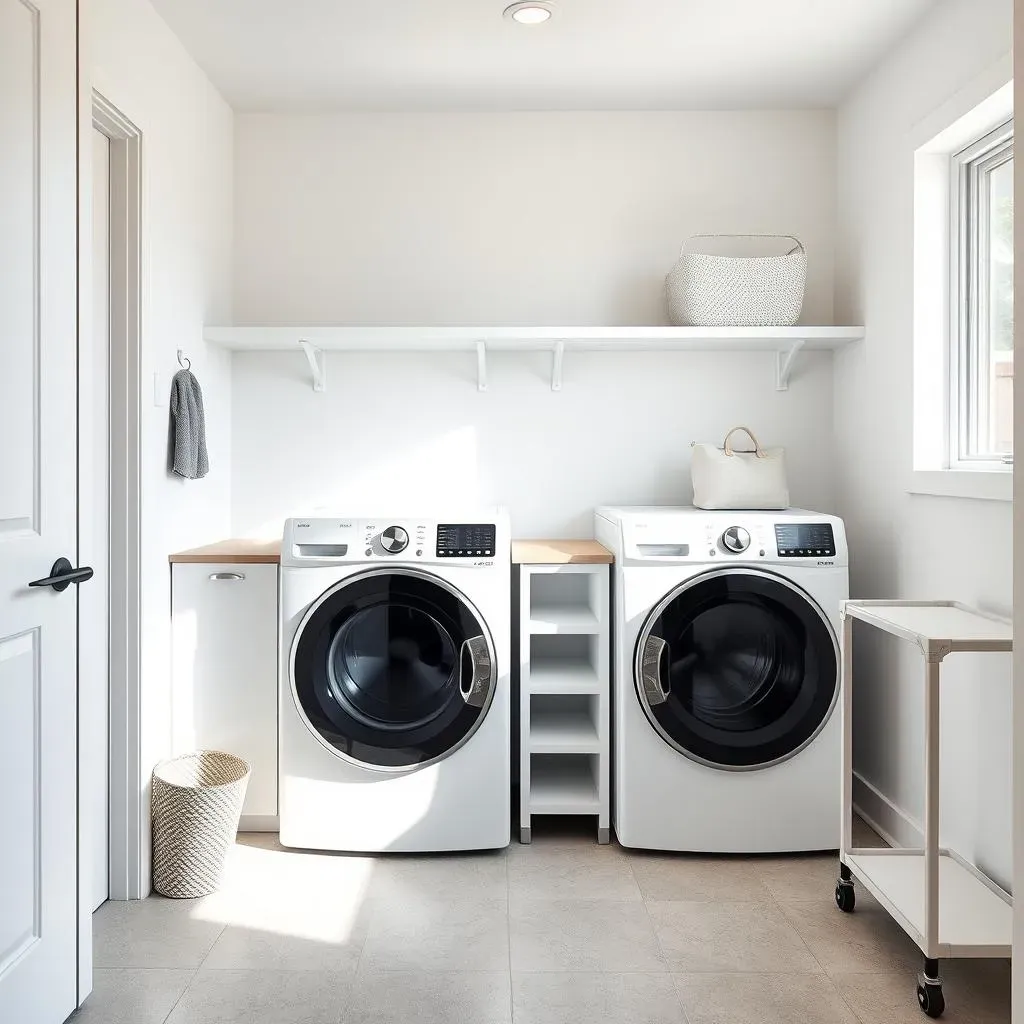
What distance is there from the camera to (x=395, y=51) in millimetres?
2750

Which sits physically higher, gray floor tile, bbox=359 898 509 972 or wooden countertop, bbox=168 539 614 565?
wooden countertop, bbox=168 539 614 565

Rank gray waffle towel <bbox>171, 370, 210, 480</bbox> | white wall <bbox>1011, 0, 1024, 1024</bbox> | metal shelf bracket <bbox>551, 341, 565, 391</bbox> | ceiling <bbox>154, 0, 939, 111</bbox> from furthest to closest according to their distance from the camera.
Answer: metal shelf bracket <bbox>551, 341, 565, 391</bbox> → gray waffle towel <bbox>171, 370, 210, 480</bbox> → ceiling <bbox>154, 0, 939, 111</bbox> → white wall <bbox>1011, 0, 1024, 1024</bbox>

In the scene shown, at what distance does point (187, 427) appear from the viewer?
2.62 metres

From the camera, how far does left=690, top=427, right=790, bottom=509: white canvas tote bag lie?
2910 millimetres

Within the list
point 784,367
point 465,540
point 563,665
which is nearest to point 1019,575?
point 465,540

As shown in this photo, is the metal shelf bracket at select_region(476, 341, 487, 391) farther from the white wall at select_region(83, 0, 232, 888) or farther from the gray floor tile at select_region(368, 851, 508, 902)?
the gray floor tile at select_region(368, 851, 508, 902)

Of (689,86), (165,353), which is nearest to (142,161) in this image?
(165,353)

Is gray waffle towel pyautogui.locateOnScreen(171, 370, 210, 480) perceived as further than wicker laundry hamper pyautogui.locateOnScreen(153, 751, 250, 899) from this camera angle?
Yes

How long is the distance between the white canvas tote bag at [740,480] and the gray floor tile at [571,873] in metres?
1.10

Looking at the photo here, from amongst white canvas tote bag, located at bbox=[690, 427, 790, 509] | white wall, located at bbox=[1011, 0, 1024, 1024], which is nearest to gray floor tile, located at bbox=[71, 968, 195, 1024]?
white wall, located at bbox=[1011, 0, 1024, 1024]

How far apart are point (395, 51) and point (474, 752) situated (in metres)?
2.04

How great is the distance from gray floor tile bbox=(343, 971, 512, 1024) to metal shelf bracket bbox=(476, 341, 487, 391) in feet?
6.04

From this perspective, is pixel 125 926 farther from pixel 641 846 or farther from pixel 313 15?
pixel 313 15

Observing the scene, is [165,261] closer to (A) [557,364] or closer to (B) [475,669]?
(A) [557,364]
